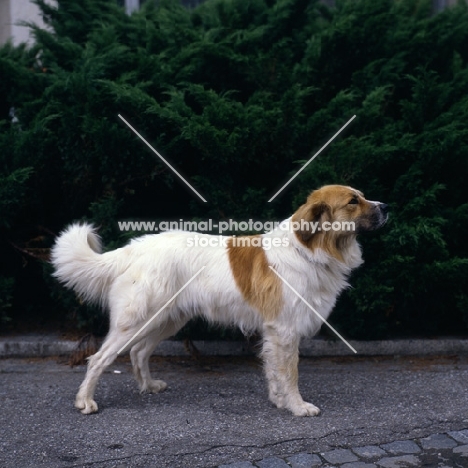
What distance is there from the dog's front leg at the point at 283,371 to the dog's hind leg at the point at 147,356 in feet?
2.34

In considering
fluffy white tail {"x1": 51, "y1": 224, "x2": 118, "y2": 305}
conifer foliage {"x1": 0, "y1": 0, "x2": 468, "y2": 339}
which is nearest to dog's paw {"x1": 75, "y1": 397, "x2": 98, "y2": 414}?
fluffy white tail {"x1": 51, "y1": 224, "x2": 118, "y2": 305}

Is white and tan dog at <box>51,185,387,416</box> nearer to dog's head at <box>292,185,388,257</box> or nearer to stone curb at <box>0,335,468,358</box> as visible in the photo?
dog's head at <box>292,185,388,257</box>

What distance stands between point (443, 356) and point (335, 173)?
184cm

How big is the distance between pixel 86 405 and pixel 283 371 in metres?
1.35

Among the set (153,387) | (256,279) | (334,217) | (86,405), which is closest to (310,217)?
(334,217)

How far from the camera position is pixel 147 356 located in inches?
205

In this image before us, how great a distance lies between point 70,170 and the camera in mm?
6098

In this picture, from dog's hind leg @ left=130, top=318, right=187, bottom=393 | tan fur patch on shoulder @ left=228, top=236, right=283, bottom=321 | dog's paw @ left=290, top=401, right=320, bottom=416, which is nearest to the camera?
dog's paw @ left=290, top=401, right=320, bottom=416

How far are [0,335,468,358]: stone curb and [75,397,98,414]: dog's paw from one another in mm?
1264

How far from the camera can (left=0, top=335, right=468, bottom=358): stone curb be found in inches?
235

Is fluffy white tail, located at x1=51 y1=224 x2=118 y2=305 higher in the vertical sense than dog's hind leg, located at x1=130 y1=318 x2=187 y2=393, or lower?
higher

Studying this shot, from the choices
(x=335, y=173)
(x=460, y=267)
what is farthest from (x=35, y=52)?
(x=460, y=267)

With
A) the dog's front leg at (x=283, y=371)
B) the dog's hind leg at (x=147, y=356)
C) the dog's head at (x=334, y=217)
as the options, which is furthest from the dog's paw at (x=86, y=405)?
the dog's head at (x=334, y=217)

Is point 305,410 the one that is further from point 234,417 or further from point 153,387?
point 153,387
